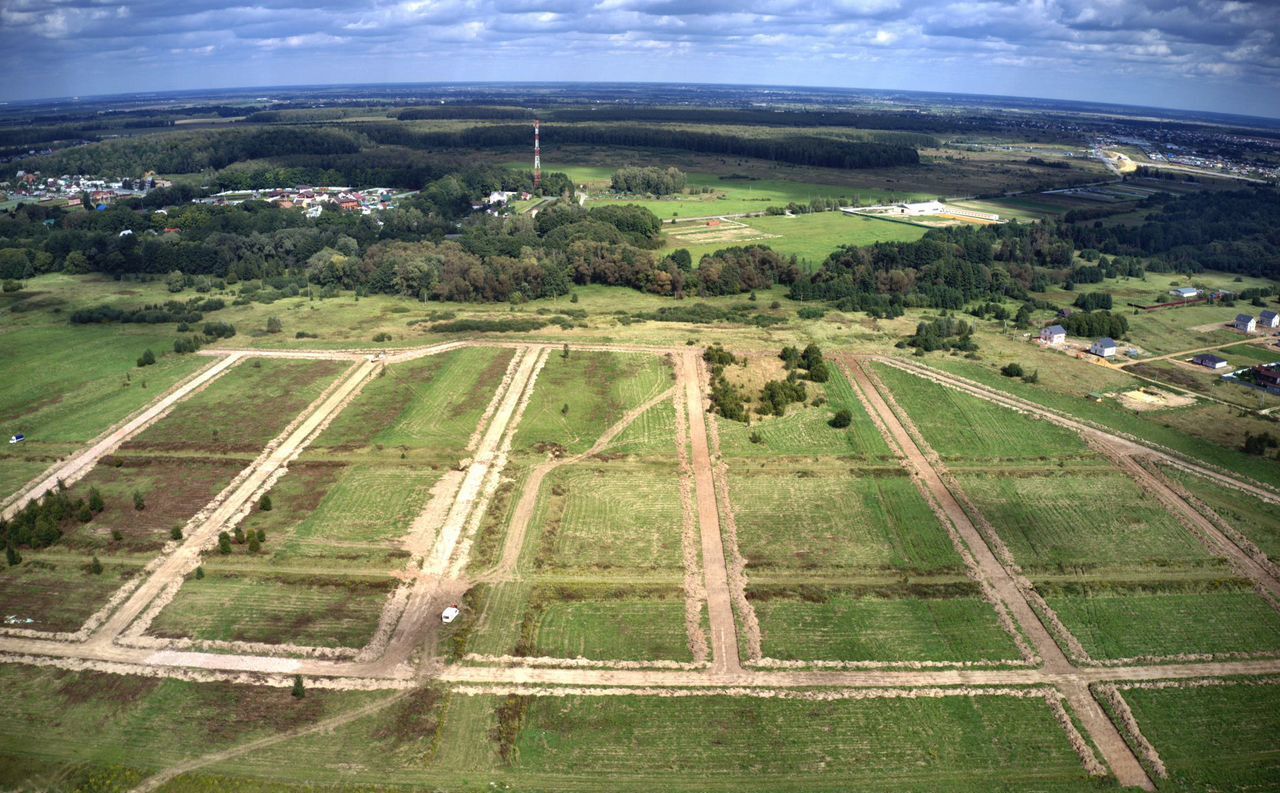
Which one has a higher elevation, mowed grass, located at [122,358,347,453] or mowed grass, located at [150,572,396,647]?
mowed grass, located at [122,358,347,453]

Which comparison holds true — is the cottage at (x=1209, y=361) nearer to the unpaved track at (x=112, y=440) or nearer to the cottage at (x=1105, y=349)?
the cottage at (x=1105, y=349)

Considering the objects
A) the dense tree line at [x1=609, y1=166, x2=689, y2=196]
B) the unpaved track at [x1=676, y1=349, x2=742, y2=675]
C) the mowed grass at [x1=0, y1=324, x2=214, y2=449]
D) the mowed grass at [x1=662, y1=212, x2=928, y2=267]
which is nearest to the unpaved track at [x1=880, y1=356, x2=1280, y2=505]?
the unpaved track at [x1=676, y1=349, x2=742, y2=675]

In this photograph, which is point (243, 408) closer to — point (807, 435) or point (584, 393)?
point (584, 393)

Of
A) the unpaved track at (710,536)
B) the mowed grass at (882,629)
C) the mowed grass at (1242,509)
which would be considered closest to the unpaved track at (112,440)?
the unpaved track at (710,536)

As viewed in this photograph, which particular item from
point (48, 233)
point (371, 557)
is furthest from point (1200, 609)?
point (48, 233)

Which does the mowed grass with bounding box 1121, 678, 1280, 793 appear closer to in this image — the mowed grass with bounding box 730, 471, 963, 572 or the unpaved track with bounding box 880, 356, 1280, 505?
the mowed grass with bounding box 730, 471, 963, 572

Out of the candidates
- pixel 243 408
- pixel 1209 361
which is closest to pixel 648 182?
pixel 1209 361
